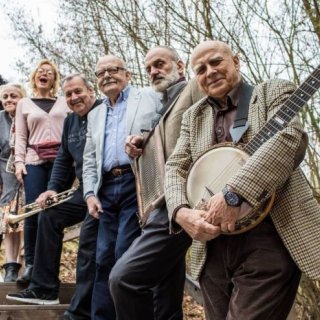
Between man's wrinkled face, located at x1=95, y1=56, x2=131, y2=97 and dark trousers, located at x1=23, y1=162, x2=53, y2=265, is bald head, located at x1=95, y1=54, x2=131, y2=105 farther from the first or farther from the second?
dark trousers, located at x1=23, y1=162, x2=53, y2=265

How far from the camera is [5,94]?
5.29 meters

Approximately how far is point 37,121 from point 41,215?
82 centimetres

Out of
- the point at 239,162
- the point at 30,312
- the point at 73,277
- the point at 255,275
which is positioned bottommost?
the point at 73,277

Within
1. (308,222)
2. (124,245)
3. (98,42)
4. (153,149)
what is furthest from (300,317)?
(98,42)

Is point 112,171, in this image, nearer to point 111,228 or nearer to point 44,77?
point 111,228

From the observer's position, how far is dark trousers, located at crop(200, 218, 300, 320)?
234 cm

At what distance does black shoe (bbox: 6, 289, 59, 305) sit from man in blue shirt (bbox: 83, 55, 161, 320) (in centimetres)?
67

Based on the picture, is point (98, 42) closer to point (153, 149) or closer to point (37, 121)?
point (37, 121)

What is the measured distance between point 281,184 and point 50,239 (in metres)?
2.37

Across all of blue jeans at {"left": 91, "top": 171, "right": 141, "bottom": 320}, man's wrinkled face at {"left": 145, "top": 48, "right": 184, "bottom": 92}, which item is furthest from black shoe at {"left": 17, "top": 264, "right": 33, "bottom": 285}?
man's wrinkled face at {"left": 145, "top": 48, "right": 184, "bottom": 92}

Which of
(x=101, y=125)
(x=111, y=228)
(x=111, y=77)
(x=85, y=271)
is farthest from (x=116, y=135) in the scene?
(x=85, y=271)

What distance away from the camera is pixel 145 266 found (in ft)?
9.52

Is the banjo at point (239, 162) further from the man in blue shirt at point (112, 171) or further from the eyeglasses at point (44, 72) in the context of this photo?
the eyeglasses at point (44, 72)

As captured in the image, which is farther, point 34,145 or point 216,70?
point 34,145
